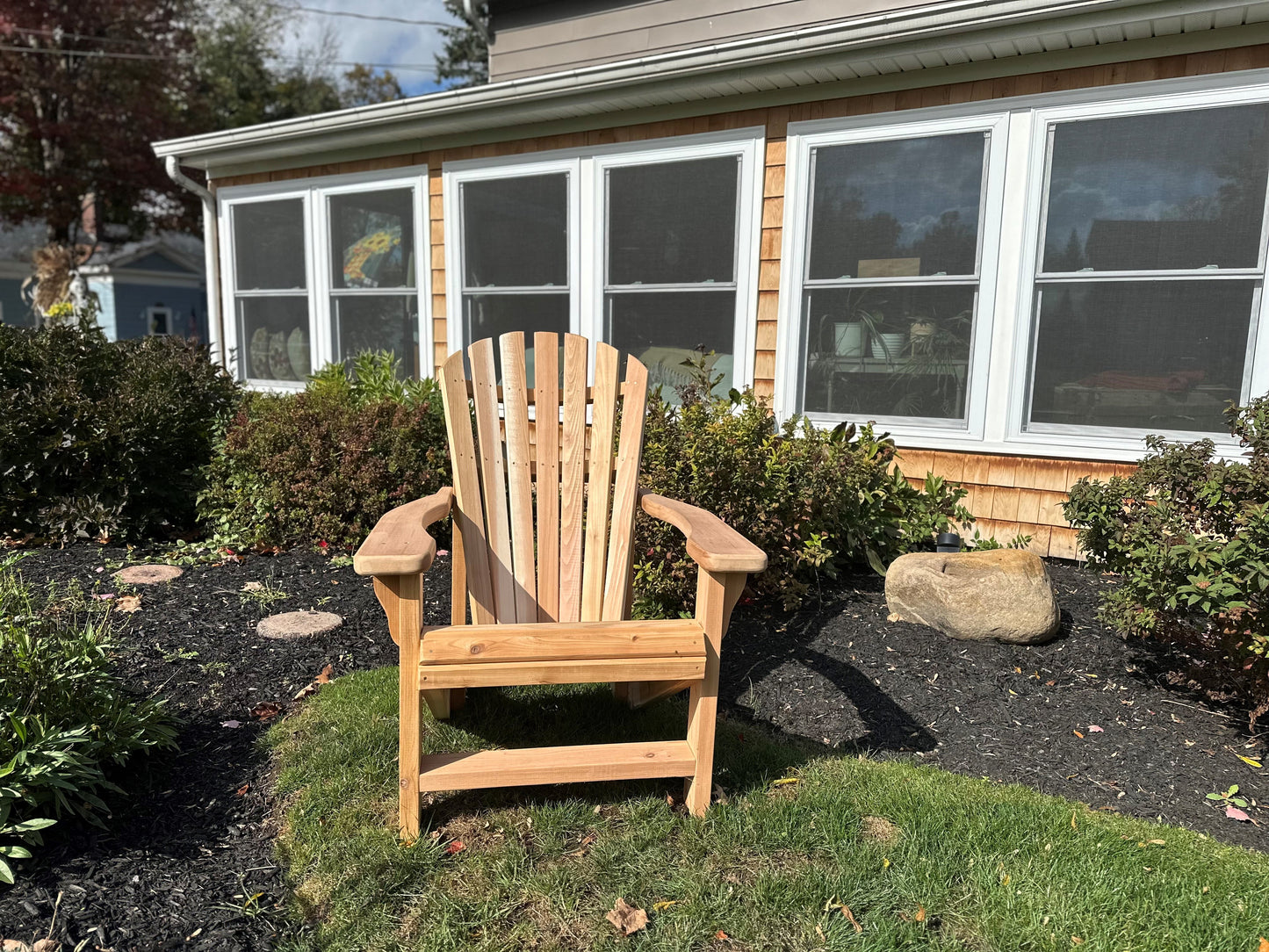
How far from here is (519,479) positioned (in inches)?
99.3

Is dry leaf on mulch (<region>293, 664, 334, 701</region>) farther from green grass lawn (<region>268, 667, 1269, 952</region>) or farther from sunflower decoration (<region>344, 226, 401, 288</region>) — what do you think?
sunflower decoration (<region>344, 226, 401, 288</region>)

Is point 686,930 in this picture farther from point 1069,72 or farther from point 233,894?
point 1069,72

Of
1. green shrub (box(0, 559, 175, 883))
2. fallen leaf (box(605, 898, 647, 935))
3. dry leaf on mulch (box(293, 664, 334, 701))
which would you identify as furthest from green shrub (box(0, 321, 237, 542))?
fallen leaf (box(605, 898, 647, 935))

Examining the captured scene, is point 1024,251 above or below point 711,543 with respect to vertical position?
above

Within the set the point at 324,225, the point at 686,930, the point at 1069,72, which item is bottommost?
the point at 686,930

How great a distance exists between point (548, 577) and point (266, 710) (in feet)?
3.32

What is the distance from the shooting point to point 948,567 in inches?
129

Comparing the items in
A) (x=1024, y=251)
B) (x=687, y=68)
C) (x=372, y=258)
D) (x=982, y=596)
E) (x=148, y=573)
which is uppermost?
(x=687, y=68)

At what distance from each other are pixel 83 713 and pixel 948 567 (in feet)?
9.71

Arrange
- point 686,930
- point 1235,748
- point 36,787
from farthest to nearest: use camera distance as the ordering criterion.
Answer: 1. point 1235,748
2. point 36,787
3. point 686,930

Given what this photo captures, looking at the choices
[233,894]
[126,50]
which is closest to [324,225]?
[233,894]

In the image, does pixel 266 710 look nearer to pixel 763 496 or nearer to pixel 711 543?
pixel 711 543

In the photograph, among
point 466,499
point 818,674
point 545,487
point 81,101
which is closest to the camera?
point 466,499

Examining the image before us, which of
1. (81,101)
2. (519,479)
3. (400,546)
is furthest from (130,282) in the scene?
(400,546)
